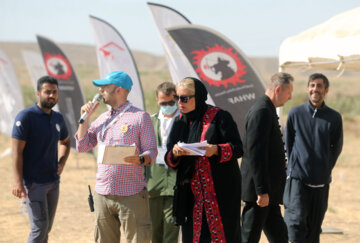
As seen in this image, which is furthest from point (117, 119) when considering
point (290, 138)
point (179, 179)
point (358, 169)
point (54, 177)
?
point (358, 169)

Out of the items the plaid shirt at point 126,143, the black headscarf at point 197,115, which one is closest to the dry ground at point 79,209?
the plaid shirt at point 126,143

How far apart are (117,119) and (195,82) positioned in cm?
69

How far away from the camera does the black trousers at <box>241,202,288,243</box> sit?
4.39 metres

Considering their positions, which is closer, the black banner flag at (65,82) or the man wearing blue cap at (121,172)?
the man wearing blue cap at (121,172)

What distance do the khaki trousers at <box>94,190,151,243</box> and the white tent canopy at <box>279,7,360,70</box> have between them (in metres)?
2.77

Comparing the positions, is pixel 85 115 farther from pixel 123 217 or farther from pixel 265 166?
pixel 265 166

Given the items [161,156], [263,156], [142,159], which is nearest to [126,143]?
[142,159]

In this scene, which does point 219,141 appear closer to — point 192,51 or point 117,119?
point 117,119

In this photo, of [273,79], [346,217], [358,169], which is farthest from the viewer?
[358,169]

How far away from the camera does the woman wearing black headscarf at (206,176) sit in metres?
3.65

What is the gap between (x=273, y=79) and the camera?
446 cm

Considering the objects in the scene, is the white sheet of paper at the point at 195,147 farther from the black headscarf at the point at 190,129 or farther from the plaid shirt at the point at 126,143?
the plaid shirt at the point at 126,143

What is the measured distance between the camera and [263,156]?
419cm

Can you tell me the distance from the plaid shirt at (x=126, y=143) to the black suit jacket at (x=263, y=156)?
2.83 ft
